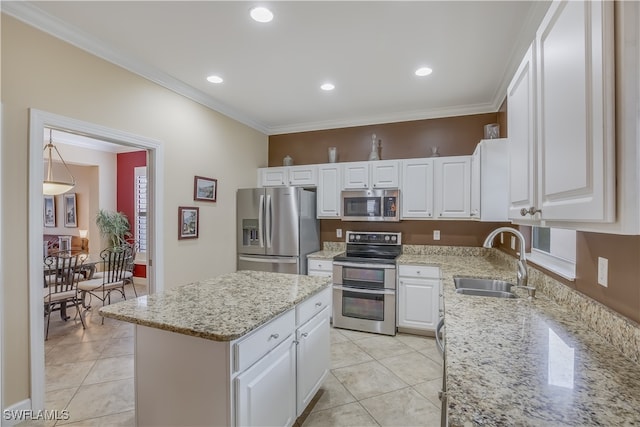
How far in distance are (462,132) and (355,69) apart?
1.83 meters

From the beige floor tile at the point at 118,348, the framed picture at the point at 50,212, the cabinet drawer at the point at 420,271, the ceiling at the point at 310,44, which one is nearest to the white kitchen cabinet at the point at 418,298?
the cabinet drawer at the point at 420,271

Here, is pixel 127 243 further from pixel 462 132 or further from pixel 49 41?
→ pixel 462 132

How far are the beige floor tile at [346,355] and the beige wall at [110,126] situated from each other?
1698mm

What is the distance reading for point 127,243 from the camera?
5.66 metres

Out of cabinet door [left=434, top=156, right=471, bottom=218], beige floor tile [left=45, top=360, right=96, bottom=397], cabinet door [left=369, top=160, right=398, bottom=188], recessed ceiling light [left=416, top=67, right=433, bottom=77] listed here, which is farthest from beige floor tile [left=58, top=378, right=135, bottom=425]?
recessed ceiling light [left=416, top=67, right=433, bottom=77]

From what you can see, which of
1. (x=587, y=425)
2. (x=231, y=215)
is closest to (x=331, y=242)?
(x=231, y=215)

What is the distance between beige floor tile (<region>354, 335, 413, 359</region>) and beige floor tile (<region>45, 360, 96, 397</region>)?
8.26 feet

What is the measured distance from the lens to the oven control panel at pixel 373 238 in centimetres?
404

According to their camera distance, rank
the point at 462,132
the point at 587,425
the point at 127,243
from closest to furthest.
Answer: the point at 587,425, the point at 462,132, the point at 127,243

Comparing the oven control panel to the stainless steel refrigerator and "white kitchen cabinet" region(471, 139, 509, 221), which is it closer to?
the stainless steel refrigerator

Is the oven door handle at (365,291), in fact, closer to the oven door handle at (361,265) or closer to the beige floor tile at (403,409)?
the oven door handle at (361,265)

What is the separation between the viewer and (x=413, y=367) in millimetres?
2773

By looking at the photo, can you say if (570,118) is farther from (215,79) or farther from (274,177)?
(274,177)

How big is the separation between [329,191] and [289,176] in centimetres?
64
